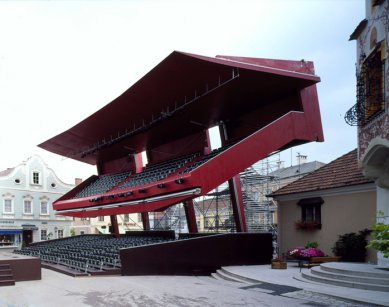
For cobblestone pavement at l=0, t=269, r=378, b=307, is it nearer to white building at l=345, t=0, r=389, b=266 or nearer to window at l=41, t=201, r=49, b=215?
white building at l=345, t=0, r=389, b=266

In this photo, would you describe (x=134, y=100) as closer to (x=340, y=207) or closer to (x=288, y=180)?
(x=340, y=207)

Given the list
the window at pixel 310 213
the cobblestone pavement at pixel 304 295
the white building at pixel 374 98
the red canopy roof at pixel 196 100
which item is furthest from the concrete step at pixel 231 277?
the red canopy roof at pixel 196 100

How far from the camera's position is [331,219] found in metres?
18.8

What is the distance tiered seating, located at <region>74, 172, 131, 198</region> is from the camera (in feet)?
96.1

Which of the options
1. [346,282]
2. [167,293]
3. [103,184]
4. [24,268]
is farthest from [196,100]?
[103,184]

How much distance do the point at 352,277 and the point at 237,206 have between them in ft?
28.3

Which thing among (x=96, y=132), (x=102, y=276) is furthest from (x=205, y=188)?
(x=96, y=132)

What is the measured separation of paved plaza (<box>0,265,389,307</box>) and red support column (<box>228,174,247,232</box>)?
15.7ft

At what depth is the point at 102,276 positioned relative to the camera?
51.7 ft

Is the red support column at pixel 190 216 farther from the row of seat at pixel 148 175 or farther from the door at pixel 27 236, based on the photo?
the door at pixel 27 236

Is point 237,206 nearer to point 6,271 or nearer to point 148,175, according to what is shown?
point 148,175

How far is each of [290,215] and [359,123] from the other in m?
8.80

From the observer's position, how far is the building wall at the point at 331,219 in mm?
17172

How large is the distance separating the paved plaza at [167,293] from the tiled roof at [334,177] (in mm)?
5405
